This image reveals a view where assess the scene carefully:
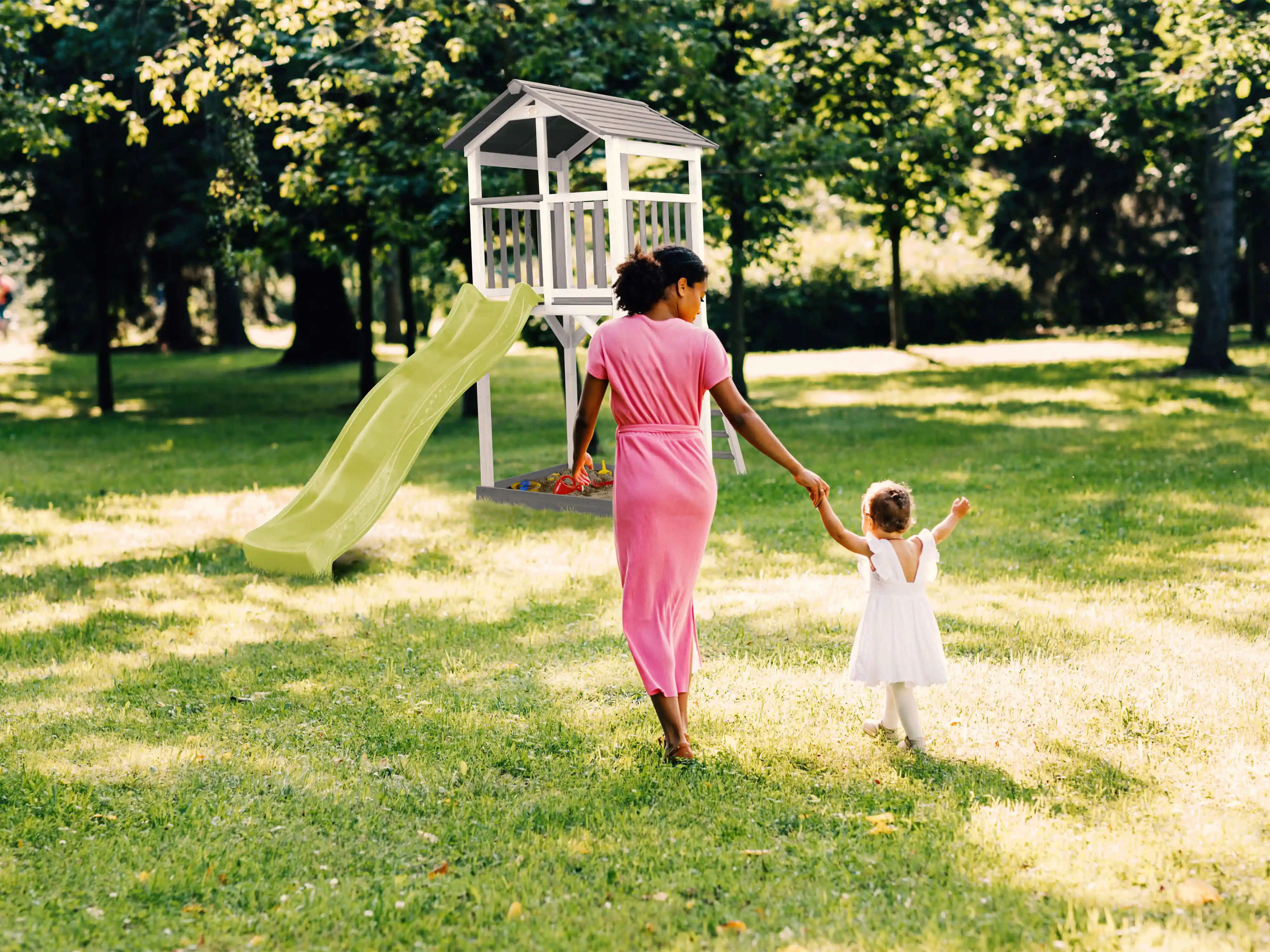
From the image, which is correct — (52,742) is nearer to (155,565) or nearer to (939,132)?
(155,565)

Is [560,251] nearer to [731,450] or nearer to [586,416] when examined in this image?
[731,450]

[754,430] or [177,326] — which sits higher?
[177,326]

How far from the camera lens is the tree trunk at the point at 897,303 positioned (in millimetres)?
29141

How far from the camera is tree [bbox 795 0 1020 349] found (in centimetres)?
1814

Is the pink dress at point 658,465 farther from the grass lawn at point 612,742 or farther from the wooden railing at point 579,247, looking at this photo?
the wooden railing at point 579,247

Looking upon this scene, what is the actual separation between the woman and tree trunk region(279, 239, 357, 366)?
25005 mm

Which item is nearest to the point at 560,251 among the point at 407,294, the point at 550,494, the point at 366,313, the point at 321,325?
the point at 550,494

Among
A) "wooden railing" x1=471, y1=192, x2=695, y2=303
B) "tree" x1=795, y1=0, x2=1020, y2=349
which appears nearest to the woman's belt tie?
"wooden railing" x1=471, y1=192, x2=695, y2=303

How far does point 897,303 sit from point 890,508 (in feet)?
87.6

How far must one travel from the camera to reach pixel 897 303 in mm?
30844

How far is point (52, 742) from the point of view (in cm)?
561

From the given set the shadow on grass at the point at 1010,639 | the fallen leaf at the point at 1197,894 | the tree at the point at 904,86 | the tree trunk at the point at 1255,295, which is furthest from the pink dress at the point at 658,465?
the tree trunk at the point at 1255,295

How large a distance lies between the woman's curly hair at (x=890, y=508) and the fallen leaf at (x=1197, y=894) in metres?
1.77

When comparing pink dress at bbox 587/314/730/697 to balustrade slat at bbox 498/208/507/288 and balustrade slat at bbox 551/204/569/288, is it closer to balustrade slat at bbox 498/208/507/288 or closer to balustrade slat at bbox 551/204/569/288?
balustrade slat at bbox 551/204/569/288
